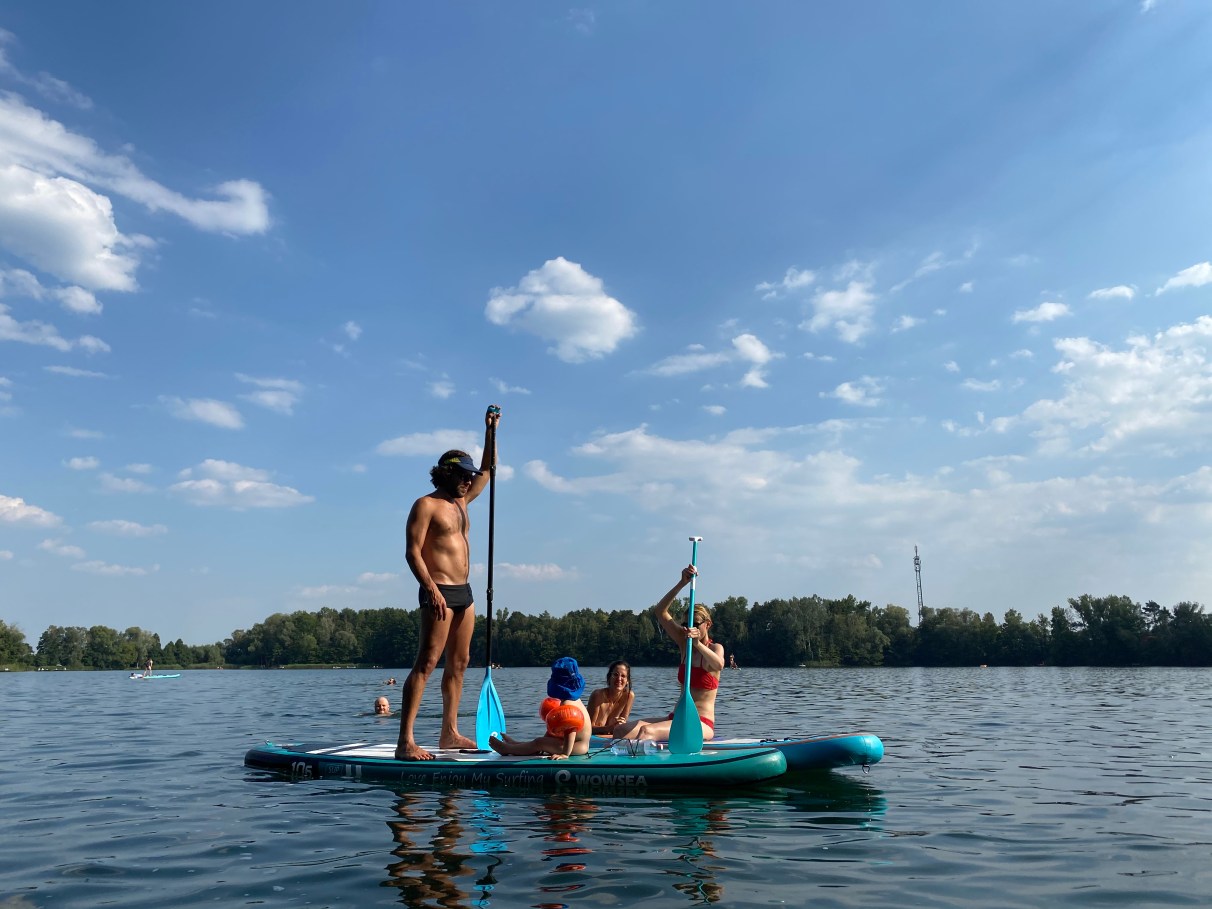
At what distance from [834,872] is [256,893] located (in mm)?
3917

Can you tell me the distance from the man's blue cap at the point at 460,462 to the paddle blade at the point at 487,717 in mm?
2684

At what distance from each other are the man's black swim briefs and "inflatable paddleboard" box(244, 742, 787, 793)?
168 centimetres

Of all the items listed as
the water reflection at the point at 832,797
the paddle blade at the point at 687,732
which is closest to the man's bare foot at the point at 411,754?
the paddle blade at the point at 687,732

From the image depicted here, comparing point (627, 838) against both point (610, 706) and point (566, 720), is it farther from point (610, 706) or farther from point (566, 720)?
point (610, 706)

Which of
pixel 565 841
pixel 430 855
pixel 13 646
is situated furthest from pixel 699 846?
pixel 13 646

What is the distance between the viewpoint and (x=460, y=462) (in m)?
10.2

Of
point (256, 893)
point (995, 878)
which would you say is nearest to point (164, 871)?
point (256, 893)

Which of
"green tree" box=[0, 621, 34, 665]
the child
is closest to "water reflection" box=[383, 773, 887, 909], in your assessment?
the child

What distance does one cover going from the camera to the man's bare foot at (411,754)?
9.69 m

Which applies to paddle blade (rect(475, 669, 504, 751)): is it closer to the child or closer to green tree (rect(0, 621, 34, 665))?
the child

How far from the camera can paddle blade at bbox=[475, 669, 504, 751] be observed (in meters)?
11.0

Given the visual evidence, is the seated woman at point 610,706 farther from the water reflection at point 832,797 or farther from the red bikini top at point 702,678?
the water reflection at point 832,797

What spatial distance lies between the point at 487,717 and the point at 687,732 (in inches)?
114

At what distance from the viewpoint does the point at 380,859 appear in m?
6.45
